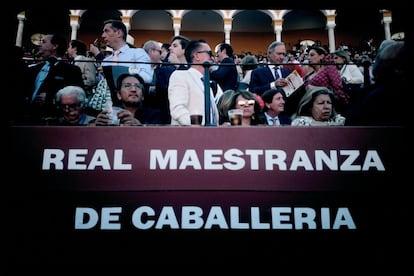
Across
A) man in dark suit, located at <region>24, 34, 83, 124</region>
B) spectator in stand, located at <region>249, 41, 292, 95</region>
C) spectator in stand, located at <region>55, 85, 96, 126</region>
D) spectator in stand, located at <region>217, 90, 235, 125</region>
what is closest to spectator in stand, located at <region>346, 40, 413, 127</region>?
spectator in stand, located at <region>217, 90, 235, 125</region>

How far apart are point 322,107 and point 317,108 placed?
0.14 feet

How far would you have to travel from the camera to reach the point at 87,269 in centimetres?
215

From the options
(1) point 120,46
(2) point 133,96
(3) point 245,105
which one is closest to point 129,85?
(2) point 133,96

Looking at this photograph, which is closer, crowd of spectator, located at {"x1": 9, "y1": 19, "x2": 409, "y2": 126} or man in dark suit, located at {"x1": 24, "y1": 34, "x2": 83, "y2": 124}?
crowd of spectator, located at {"x1": 9, "y1": 19, "x2": 409, "y2": 126}

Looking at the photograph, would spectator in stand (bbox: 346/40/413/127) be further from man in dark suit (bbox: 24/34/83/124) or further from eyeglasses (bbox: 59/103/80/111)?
man in dark suit (bbox: 24/34/83/124)

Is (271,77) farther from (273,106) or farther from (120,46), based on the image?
(120,46)

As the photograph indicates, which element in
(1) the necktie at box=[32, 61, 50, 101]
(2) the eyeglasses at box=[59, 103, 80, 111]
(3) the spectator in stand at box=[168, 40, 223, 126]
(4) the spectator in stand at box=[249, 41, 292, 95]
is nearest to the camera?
(3) the spectator in stand at box=[168, 40, 223, 126]

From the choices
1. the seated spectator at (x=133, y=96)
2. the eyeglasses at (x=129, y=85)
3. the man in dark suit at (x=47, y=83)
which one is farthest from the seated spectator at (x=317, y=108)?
the man in dark suit at (x=47, y=83)

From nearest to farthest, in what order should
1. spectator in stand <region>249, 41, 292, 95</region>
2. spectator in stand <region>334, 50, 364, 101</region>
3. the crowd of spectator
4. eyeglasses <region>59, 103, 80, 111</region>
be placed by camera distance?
the crowd of spectator < eyeglasses <region>59, 103, 80, 111</region> < spectator in stand <region>249, 41, 292, 95</region> < spectator in stand <region>334, 50, 364, 101</region>

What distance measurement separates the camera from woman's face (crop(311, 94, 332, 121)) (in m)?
3.54

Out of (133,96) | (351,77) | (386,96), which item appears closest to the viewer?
(386,96)

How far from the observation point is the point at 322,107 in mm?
3545

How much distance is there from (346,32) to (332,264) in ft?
80.0

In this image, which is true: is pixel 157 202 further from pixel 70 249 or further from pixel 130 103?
pixel 130 103
